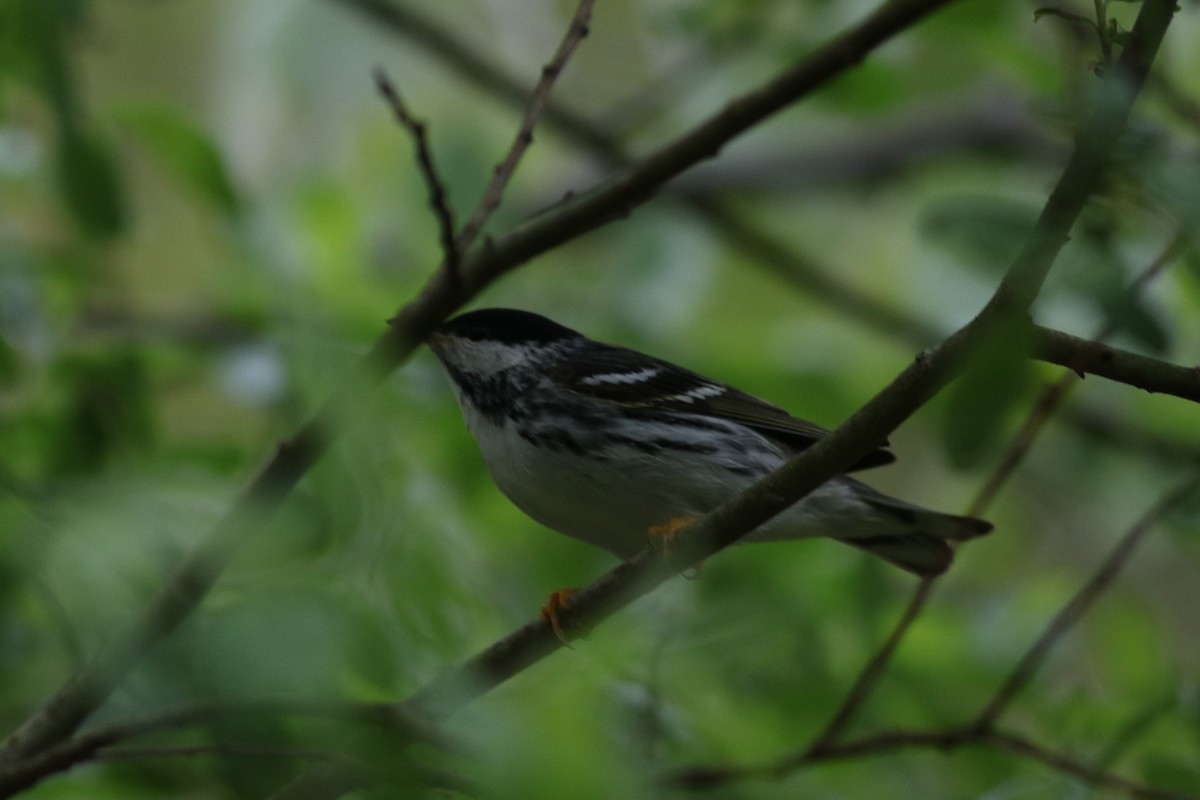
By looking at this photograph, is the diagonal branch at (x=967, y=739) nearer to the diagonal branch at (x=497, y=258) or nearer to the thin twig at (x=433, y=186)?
the diagonal branch at (x=497, y=258)

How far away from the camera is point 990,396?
1.22 metres

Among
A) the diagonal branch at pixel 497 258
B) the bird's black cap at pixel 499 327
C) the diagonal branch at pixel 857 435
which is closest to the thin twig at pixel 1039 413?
the diagonal branch at pixel 857 435

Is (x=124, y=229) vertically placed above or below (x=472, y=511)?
above

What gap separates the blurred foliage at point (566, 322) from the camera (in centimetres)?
133

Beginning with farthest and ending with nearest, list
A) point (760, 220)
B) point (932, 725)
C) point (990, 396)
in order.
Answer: point (760, 220), point (932, 725), point (990, 396)

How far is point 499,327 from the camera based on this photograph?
3.34m

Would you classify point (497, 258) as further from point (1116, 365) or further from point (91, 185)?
point (1116, 365)

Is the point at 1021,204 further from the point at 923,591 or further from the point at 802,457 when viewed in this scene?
the point at 923,591

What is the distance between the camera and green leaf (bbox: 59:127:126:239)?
2.73m

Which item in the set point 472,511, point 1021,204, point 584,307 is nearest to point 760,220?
point 584,307

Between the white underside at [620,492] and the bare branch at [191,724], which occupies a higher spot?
the white underside at [620,492]

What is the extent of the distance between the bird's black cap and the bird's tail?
0.91m

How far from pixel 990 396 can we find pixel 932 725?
6.35ft

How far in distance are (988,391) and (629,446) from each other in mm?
1741
